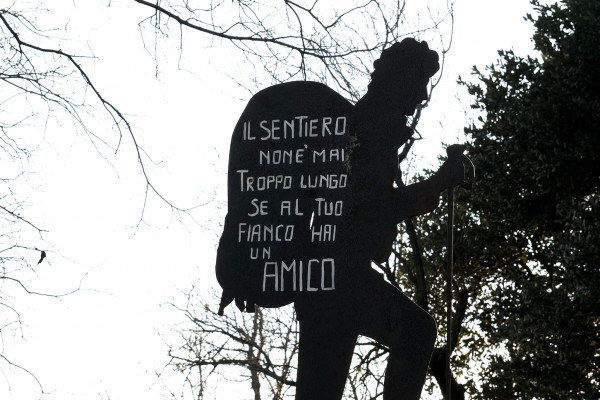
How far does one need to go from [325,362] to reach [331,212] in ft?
2.64

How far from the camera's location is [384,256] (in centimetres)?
552

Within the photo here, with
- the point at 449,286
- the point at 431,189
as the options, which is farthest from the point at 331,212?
the point at 449,286

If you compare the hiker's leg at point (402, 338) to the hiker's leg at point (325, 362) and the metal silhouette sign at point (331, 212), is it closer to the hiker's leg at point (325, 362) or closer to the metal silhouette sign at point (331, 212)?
the metal silhouette sign at point (331, 212)

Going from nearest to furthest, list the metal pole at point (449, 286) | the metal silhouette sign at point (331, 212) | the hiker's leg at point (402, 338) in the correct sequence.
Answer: the metal pole at point (449, 286), the hiker's leg at point (402, 338), the metal silhouette sign at point (331, 212)

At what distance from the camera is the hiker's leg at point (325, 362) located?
5.39 metres

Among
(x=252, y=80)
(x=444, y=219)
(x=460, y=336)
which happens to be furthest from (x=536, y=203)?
(x=252, y=80)

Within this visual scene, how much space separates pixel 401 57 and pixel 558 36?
293 inches

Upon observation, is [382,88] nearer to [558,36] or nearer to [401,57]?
[401,57]

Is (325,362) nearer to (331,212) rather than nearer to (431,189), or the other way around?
(331,212)

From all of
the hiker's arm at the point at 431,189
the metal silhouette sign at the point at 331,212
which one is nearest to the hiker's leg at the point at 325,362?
the metal silhouette sign at the point at 331,212

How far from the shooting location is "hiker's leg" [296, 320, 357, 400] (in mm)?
5387

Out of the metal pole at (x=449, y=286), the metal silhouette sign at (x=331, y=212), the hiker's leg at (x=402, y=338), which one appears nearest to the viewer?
the metal pole at (x=449, y=286)

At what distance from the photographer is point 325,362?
5410 millimetres

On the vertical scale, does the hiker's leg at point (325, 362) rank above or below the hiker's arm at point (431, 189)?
below
